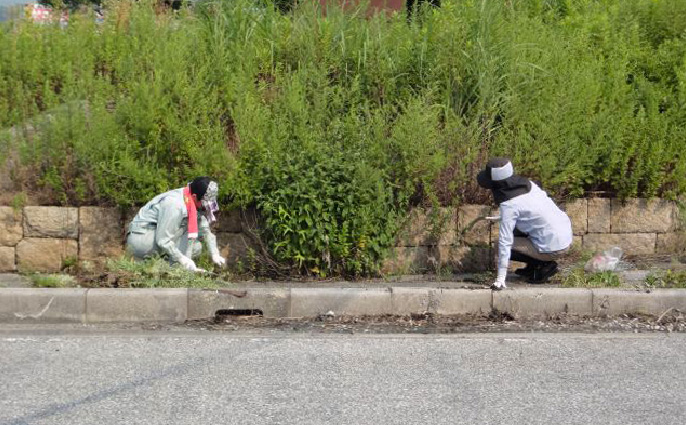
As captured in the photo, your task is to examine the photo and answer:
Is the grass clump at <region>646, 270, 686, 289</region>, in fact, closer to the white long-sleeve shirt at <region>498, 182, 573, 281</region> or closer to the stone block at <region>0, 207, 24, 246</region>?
the white long-sleeve shirt at <region>498, 182, 573, 281</region>

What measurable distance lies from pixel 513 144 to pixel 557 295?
6.70ft

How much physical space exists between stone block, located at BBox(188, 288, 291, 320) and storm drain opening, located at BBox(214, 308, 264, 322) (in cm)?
2

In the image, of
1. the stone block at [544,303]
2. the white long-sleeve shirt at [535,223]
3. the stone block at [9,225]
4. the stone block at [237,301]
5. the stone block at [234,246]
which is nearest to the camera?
the stone block at [237,301]

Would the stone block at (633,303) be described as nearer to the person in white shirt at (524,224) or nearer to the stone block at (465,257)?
the person in white shirt at (524,224)

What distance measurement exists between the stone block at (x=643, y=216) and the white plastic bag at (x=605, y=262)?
0.81 metres

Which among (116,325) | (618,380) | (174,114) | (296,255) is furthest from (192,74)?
(618,380)

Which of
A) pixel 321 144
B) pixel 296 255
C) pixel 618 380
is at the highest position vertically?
pixel 321 144

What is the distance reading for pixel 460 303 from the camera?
7223mm

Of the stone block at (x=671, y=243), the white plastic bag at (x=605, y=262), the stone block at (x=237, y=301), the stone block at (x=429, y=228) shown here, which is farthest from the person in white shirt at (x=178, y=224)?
the stone block at (x=671, y=243)

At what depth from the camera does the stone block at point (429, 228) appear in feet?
27.0

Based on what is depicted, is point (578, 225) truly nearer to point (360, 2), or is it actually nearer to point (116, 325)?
point (360, 2)

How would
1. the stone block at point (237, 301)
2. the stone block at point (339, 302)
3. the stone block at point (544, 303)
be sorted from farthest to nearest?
the stone block at point (544, 303)
the stone block at point (339, 302)
the stone block at point (237, 301)

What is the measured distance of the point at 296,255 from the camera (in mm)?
7883

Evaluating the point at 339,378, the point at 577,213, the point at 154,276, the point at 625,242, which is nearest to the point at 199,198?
the point at 154,276
